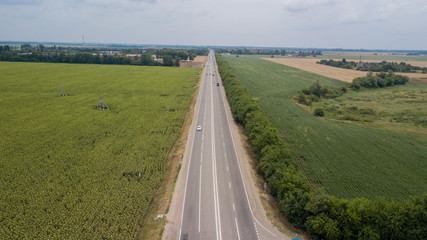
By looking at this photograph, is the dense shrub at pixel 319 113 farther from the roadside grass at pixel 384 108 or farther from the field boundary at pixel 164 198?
the field boundary at pixel 164 198

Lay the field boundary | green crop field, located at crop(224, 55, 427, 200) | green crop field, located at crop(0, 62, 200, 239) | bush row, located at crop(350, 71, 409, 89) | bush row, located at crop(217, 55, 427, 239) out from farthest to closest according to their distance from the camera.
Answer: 1. bush row, located at crop(350, 71, 409, 89)
2. green crop field, located at crop(224, 55, 427, 200)
3. green crop field, located at crop(0, 62, 200, 239)
4. the field boundary
5. bush row, located at crop(217, 55, 427, 239)

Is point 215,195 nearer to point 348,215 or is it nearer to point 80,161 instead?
point 348,215

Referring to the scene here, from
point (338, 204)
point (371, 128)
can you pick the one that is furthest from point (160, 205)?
point (371, 128)

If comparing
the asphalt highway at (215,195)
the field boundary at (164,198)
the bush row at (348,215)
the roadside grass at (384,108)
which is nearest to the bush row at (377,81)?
the roadside grass at (384,108)

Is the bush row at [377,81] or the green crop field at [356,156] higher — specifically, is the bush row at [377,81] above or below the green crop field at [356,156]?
above

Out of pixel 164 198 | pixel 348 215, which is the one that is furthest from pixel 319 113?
pixel 164 198

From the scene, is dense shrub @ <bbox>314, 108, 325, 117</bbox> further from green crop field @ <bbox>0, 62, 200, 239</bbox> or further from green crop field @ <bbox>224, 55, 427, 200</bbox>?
green crop field @ <bbox>0, 62, 200, 239</bbox>

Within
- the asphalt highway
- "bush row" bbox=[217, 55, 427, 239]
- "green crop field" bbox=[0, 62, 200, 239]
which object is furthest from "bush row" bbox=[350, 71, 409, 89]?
"bush row" bbox=[217, 55, 427, 239]
